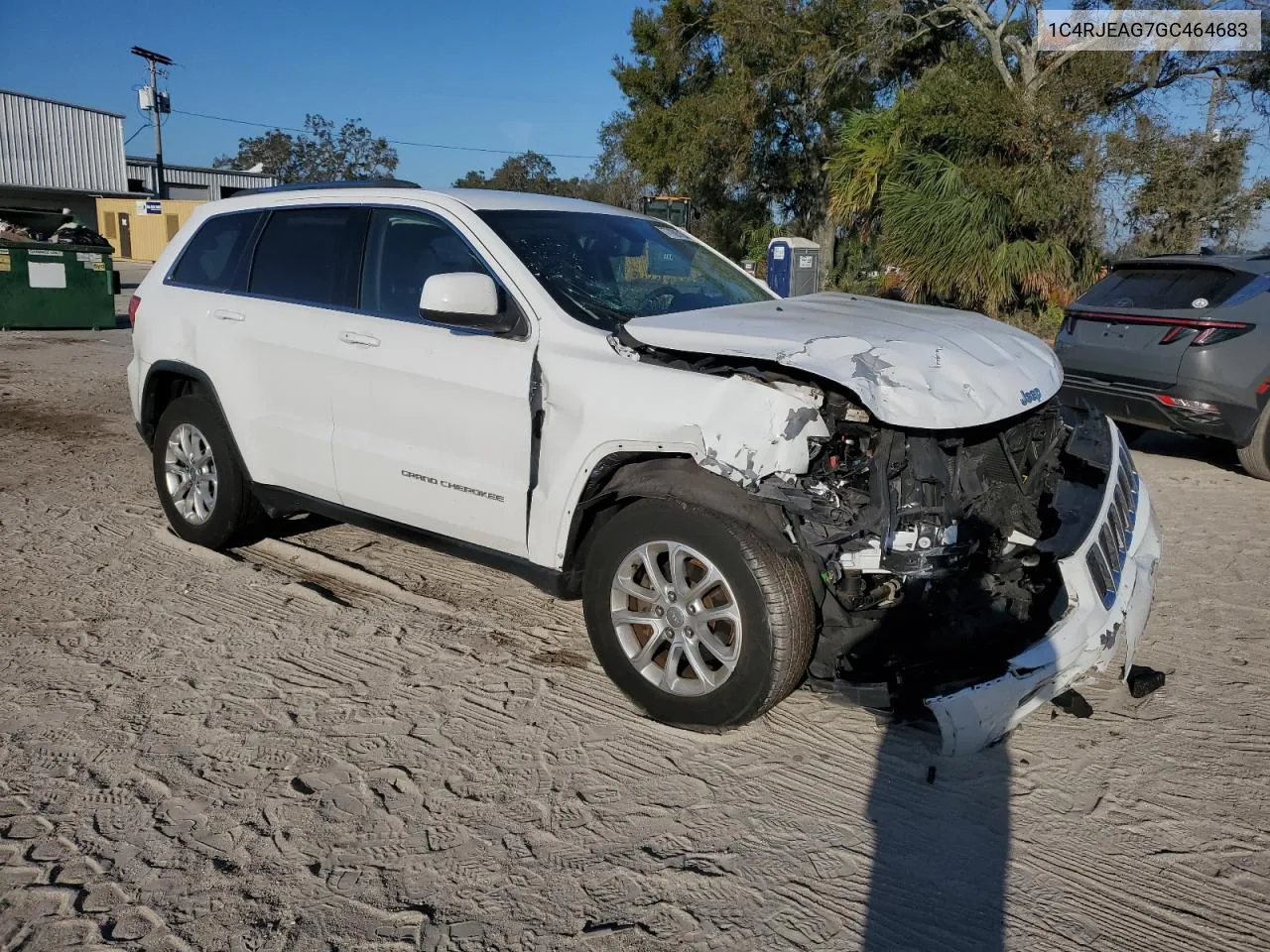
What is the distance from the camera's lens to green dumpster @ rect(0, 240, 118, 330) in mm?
15367

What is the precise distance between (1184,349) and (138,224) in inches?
1602

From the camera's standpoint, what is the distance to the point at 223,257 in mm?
5344

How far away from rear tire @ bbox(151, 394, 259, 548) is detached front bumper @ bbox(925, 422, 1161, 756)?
12.0 feet

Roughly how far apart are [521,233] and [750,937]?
115 inches

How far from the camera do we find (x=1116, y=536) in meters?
3.93

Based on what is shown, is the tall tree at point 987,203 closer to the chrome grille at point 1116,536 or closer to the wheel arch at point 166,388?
the chrome grille at point 1116,536

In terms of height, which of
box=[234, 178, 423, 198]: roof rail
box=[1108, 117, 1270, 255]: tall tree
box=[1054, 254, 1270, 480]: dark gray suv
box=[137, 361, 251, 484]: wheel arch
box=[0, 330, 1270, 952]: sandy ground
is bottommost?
box=[0, 330, 1270, 952]: sandy ground

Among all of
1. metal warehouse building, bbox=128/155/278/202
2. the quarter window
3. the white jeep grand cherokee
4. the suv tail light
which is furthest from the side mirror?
metal warehouse building, bbox=128/155/278/202

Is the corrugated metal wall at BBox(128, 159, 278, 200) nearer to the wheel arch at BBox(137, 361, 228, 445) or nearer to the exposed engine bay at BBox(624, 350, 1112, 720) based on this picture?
the wheel arch at BBox(137, 361, 228, 445)

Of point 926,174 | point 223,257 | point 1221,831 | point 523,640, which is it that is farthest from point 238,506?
point 926,174

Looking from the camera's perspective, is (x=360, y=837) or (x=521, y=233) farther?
(x=521, y=233)

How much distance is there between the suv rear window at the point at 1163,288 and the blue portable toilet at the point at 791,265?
18.4 feet

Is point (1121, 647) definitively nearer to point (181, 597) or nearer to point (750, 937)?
point (750, 937)

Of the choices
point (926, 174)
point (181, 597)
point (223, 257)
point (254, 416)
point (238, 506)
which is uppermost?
point (926, 174)
